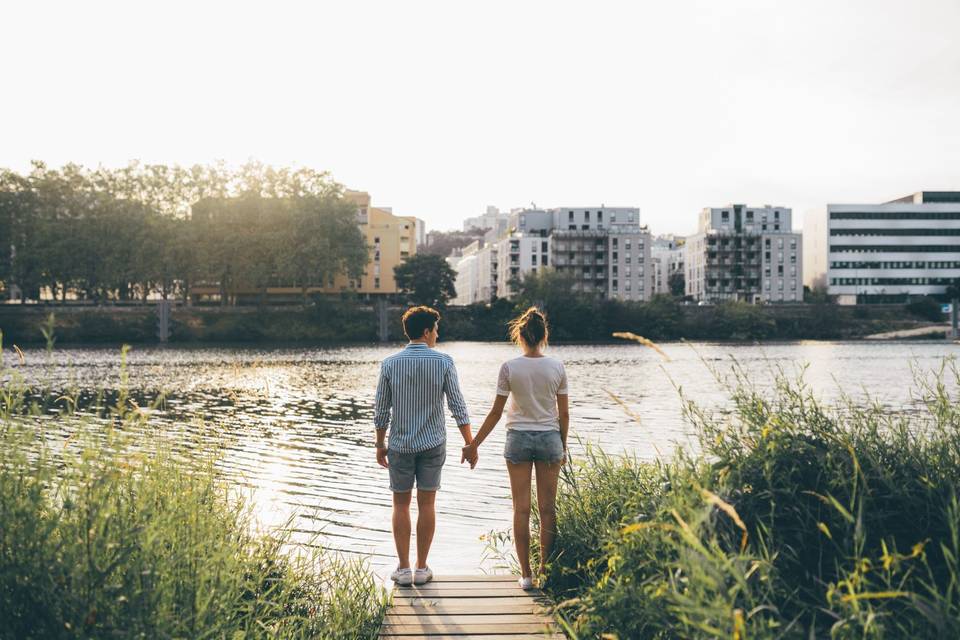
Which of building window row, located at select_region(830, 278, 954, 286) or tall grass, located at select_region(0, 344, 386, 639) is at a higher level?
building window row, located at select_region(830, 278, 954, 286)

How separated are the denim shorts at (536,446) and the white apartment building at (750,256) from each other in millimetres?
137926

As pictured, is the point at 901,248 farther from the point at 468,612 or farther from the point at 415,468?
the point at 468,612

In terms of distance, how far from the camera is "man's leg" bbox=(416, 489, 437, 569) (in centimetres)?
688

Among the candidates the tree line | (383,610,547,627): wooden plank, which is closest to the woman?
(383,610,547,627): wooden plank

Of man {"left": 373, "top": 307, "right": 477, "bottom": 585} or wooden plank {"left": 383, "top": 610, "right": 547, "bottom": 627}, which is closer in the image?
wooden plank {"left": 383, "top": 610, "right": 547, "bottom": 627}

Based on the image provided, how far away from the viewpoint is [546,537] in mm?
6672

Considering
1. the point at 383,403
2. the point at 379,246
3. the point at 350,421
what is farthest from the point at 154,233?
the point at 383,403

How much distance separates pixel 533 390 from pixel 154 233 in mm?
87012

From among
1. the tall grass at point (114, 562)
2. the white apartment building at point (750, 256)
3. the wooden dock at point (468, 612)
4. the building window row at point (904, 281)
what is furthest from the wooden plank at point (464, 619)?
the building window row at point (904, 281)

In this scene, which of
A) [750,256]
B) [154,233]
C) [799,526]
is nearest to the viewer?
[799,526]

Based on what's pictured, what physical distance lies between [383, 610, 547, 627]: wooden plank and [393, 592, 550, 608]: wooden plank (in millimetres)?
226

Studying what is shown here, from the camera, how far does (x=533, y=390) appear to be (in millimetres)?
6398

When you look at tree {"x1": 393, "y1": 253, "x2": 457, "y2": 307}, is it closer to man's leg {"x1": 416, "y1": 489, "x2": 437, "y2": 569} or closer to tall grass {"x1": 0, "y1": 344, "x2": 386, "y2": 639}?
man's leg {"x1": 416, "y1": 489, "x2": 437, "y2": 569}

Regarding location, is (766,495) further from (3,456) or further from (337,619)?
(3,456)
